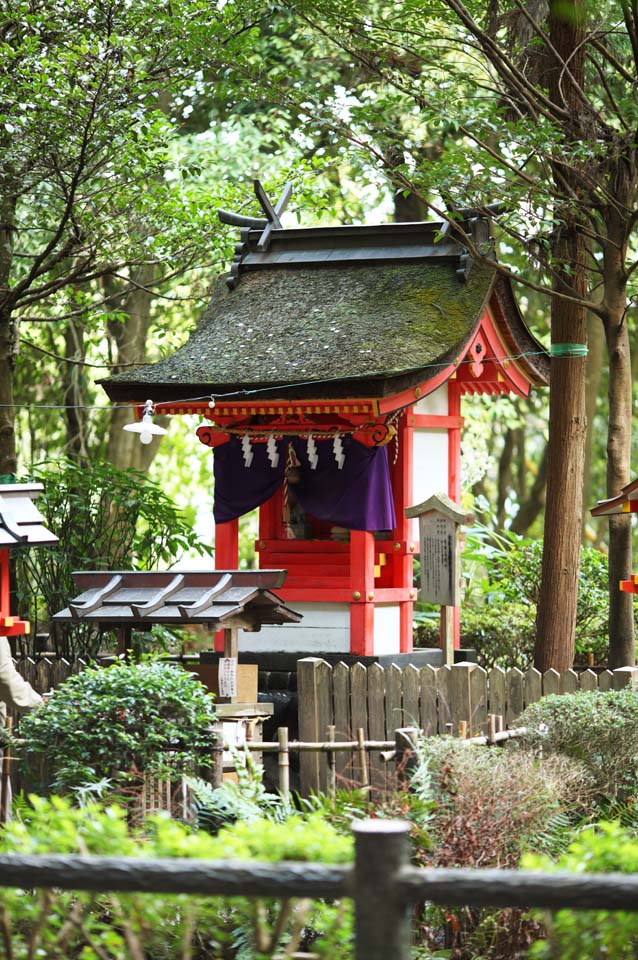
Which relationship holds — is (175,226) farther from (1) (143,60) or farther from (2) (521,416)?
(2) (521,416)

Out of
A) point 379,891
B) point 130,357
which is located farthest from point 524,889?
point 130,357

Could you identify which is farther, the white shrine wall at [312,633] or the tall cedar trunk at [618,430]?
the white shrine wall at [312,633]

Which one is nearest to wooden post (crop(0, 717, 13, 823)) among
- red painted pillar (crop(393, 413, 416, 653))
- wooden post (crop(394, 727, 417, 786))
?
wooden post (crop(394, 727, 417, 786))

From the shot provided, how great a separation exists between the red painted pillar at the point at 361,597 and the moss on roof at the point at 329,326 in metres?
1.77

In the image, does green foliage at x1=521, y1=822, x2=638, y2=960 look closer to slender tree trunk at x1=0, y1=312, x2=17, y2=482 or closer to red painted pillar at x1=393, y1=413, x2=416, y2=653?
red painted pillar at x1=393, y1=413, x2=416, y2=653

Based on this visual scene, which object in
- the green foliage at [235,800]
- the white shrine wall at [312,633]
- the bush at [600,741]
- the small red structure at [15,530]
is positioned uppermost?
the small red structure at [15,530]

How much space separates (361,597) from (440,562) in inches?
35.4

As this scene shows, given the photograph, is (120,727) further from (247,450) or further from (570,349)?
(570,349)

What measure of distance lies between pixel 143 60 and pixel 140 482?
5.19m

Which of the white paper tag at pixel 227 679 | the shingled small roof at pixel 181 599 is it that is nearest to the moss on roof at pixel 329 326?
the shingled small roof at pixel 181 599

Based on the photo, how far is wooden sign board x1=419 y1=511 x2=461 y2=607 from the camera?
1142 cm

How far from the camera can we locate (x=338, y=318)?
1234 centimetres

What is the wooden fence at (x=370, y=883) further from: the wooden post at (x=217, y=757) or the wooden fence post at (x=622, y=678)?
the wooden fence post at (x=622, y=678)

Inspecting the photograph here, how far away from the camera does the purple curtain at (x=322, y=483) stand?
11.9m
